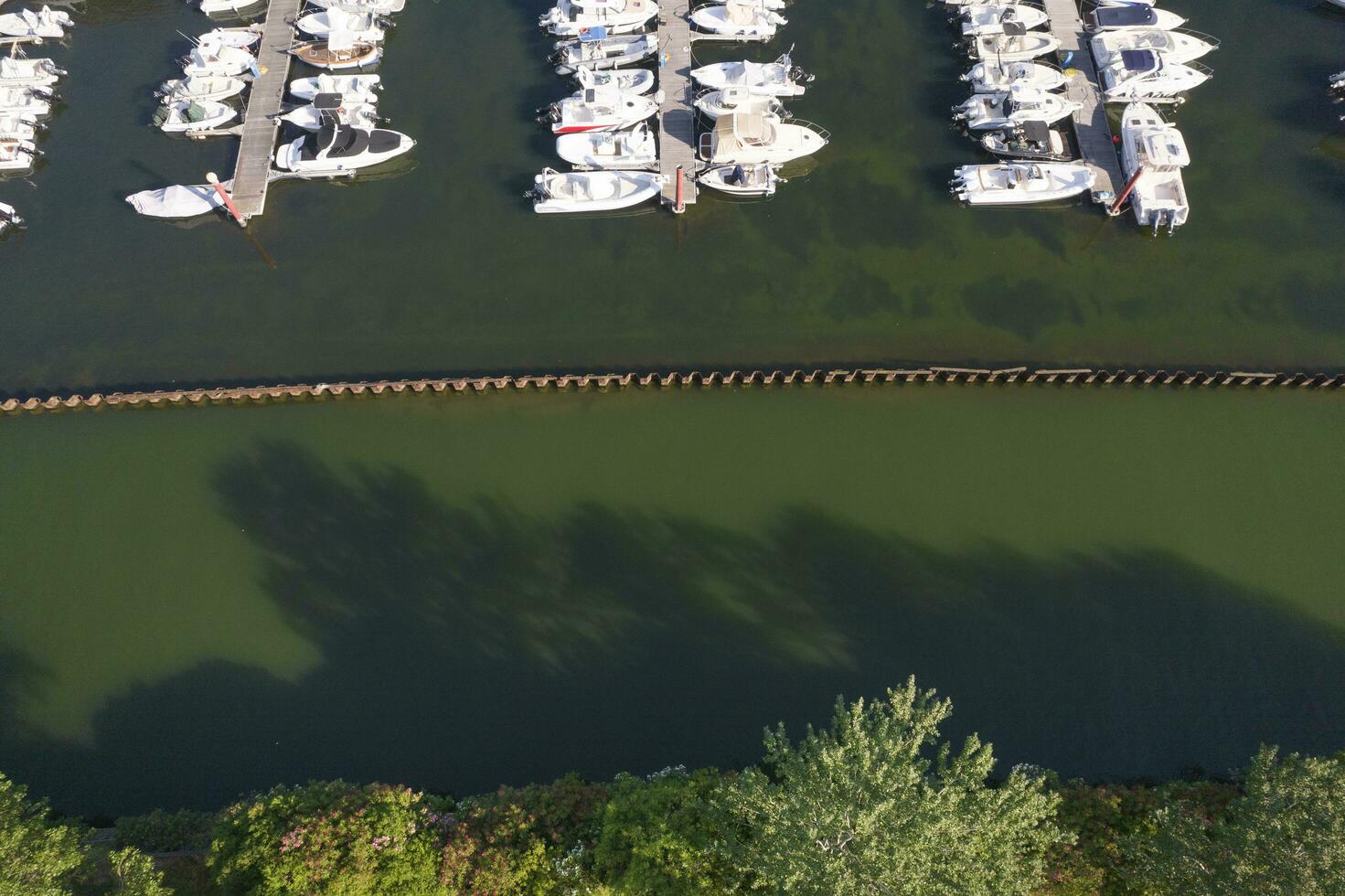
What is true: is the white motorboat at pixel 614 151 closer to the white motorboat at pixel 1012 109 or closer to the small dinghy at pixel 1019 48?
the white motorboat at pixel 1012 109

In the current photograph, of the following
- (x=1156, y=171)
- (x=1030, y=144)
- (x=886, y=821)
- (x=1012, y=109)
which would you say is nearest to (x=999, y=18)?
(x=1012, y=109)

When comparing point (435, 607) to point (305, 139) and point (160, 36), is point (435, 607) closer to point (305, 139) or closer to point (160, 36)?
point (305, 139)

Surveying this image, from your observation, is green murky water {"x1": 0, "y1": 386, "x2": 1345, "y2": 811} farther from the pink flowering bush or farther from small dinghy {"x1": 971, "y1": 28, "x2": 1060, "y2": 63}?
small dinghy {"x1": 971, "y1": 28, "x2": 1060, "y2": 63}

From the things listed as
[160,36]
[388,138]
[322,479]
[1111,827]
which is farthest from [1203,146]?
[160,36]

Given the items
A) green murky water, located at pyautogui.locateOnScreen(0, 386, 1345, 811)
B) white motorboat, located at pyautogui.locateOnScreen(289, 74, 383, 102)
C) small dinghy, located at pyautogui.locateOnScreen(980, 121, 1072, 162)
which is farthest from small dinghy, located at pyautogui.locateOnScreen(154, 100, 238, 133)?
small dinghy, located at pyautogui.locateOnScreen(980, 121, 1072, 162)

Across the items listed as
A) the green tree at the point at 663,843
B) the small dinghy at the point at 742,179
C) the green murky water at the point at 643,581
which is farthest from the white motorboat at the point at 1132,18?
the green tree at the point at 663,843

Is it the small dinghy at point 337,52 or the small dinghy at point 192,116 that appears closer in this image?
the small dinghy at point 192,116
